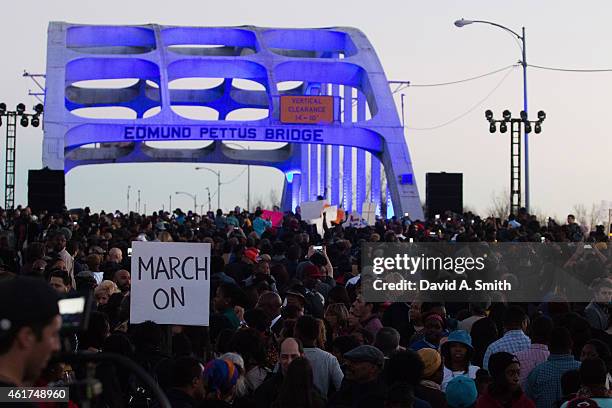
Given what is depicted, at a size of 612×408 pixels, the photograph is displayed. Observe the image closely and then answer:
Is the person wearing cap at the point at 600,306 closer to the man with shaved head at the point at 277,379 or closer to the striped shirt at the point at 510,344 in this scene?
the striped shirt at the point at 510,344

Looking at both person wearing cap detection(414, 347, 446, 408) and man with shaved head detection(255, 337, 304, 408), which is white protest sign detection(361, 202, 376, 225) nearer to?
person wearing cap detection(414, 347, 446, 408)

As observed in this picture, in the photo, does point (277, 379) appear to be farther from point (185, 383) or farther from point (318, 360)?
point (185, 383)

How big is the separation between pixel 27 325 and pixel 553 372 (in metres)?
5.83

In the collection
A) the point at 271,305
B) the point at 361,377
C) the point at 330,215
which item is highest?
the point at 330,215

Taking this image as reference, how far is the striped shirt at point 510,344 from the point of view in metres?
9.74

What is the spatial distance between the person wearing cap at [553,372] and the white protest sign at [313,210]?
20.9 meters

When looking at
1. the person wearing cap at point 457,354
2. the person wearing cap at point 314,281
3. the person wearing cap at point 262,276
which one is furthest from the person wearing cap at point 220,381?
the person wearing cap at point 314,281

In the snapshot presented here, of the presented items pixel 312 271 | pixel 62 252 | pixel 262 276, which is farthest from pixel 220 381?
pixel 62 252

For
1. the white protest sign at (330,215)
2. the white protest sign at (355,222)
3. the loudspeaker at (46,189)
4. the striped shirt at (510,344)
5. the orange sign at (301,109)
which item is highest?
the orange sign at (301,109)

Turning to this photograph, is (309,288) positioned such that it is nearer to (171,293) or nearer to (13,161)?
(171,293)

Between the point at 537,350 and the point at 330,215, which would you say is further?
the point at 330,215

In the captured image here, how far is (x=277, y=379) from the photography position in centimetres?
824

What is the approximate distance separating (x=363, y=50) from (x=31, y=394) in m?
54.4

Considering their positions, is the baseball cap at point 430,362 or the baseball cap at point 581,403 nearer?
the baseball cap at point 581,403
